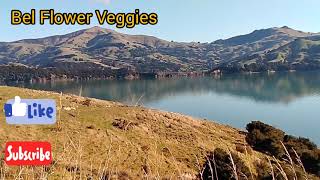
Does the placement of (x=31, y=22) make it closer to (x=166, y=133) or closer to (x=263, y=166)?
(x=263, y=166)

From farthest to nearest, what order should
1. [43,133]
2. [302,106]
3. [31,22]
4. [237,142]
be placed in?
[302,106], [237,142], [43,133], [31,22]

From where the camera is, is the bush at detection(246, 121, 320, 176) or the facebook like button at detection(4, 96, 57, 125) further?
the bush at detection(246, 121, 320, 176)

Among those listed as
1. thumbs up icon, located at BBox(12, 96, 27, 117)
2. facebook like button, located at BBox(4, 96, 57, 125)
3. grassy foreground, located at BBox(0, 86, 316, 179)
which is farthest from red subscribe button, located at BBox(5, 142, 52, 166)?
grassy foreground, located at BBox(0, 86, 316, 179)

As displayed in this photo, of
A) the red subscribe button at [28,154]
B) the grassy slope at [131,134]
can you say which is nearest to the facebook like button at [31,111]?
the red subscribe button at [28,154]

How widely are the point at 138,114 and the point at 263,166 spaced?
18.0 m

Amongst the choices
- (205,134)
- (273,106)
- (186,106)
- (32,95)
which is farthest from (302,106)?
(32,95)

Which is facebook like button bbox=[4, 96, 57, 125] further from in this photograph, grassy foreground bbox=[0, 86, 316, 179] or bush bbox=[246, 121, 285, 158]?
bush bbox=[246, 121, 285, 158]

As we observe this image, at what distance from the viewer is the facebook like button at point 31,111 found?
20.8ft

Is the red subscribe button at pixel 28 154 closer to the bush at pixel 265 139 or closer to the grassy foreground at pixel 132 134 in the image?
the grassy foreground at pixel 132 134

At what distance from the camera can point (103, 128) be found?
39.1 meters

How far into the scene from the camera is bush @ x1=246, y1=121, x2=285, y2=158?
43547 millimetres

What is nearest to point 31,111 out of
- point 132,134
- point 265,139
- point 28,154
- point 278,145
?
point 28,154

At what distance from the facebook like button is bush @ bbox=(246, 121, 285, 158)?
3798 centimetres

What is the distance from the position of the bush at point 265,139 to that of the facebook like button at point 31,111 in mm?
37978
